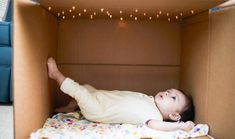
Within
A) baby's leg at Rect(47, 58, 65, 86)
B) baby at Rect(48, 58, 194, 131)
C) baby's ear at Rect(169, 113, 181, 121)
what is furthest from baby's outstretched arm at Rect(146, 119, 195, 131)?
baby's leg at Rect(47, 58, 65, 86)

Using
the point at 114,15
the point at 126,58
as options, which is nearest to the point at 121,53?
the point at 126,58

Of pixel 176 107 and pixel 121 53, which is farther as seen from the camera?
pixel 121 53

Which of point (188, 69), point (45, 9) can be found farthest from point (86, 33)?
point (188, 69)

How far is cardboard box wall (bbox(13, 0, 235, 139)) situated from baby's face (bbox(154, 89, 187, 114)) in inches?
1.7

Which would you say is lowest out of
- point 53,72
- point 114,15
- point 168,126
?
point 168,126

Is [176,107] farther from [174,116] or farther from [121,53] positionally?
[121,53]

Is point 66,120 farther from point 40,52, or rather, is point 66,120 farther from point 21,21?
point 21,21

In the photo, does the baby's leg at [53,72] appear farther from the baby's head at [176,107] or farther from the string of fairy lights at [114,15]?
the baby's head at [176,107]

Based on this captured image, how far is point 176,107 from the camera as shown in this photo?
974 mm

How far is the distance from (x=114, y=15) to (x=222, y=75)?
45 centimetres

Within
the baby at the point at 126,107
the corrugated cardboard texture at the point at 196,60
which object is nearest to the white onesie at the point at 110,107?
the baby at the point at 126,107

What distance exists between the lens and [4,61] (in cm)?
208

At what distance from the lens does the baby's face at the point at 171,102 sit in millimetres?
968

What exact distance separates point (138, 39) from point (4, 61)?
1.25 m
